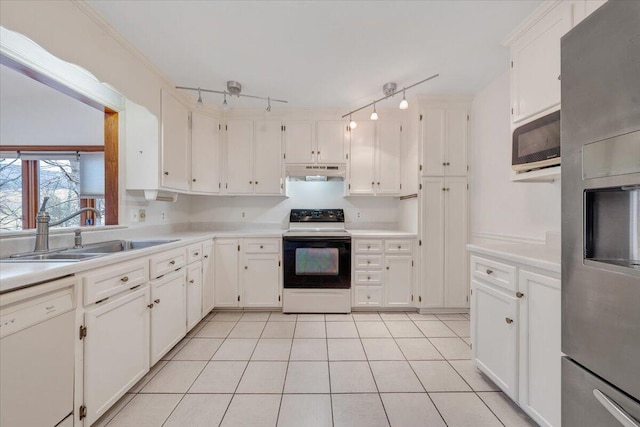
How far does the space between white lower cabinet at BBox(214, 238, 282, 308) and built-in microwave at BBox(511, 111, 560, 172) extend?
2305 mm

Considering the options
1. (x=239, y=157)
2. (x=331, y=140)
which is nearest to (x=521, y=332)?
(x=331, y=140)

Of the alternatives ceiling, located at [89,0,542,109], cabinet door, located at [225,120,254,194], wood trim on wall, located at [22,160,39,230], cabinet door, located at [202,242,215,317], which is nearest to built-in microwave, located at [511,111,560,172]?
ceiling, located at [89,0,542,109]

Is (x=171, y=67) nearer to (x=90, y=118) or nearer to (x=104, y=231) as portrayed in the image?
(x=104, y=231)

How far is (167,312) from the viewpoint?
78.5 inches

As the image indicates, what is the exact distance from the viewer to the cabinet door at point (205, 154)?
2971mm

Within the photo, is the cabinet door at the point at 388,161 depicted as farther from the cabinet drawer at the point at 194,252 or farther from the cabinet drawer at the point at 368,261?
the cabinet drawer at the point at 194,252

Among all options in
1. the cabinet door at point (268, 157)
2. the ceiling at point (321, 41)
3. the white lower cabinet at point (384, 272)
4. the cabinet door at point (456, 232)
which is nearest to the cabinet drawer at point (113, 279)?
the ceiling at point (321, 41)

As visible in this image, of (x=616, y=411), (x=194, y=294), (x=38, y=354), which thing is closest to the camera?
(x=616, y=411)

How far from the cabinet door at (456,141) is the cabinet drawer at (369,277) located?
1.40 m

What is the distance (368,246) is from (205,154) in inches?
88.2

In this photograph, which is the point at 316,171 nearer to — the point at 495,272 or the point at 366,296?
the point at 366,296

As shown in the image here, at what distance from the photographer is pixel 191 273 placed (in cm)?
240

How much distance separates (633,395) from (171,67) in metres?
3.29

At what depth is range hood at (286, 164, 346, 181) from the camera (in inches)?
125
